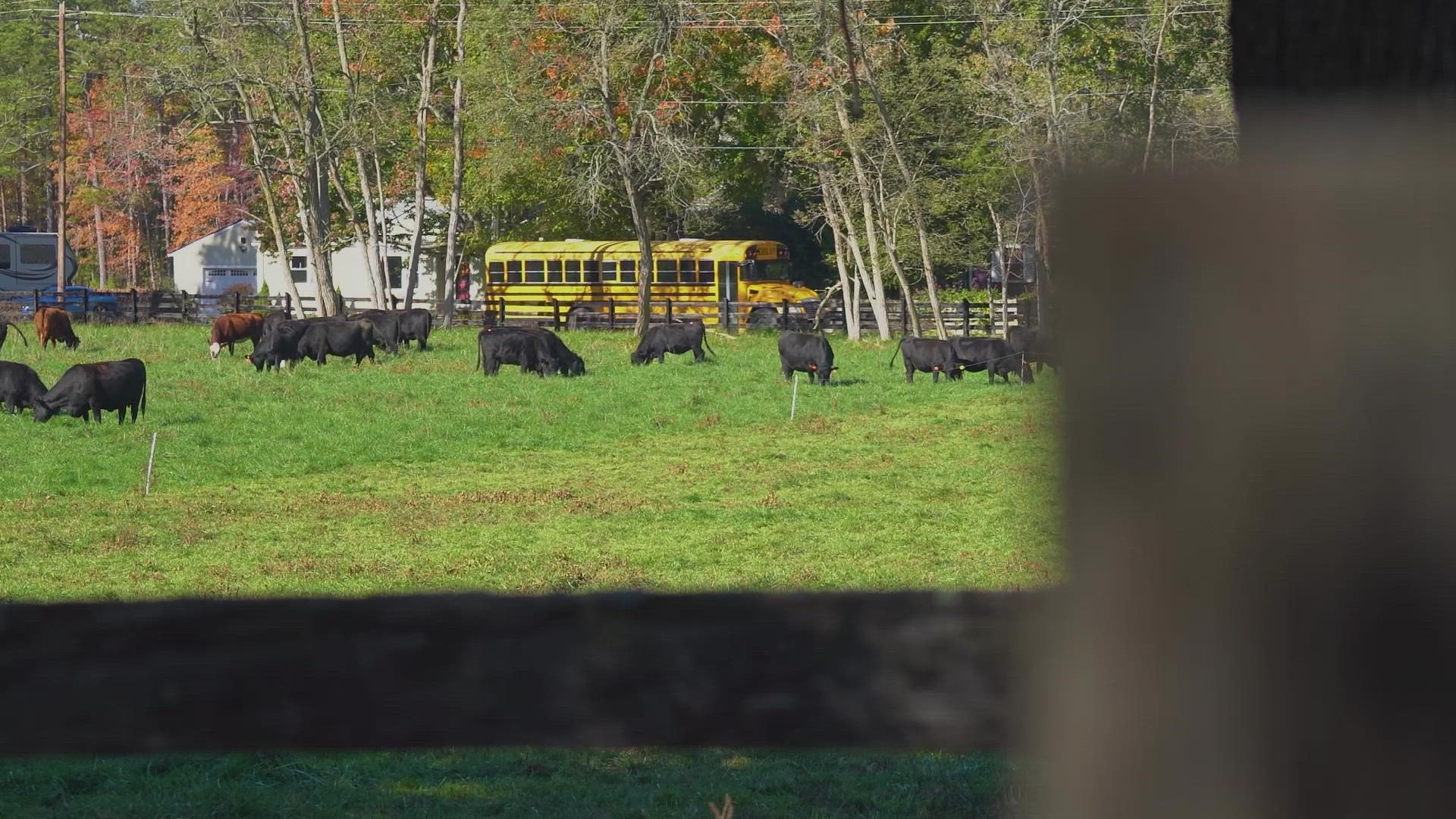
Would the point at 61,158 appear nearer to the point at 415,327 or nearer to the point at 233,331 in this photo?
the point at 233,331

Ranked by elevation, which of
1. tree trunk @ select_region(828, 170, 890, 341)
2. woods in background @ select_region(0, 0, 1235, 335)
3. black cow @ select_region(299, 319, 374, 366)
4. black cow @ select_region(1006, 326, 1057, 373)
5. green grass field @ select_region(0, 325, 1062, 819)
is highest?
woods in background @ select_region(0, 0, 1235, 335)

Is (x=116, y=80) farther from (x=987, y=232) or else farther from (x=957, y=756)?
(x=957, y=756)

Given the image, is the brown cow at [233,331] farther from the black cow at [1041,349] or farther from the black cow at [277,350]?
the black cow at [1041,349]

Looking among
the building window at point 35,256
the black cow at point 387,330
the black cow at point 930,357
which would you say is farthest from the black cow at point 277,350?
the building window at point 35,256

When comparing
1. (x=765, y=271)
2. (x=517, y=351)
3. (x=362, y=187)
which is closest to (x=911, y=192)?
(x=517, y=351)

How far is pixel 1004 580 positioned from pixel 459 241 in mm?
49427

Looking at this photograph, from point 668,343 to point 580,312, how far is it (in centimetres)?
1480

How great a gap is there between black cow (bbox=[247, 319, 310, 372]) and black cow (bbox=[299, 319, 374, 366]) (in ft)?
1.82

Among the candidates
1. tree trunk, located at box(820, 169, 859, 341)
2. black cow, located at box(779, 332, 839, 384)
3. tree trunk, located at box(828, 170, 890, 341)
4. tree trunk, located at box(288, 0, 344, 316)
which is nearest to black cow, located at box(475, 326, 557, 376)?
black cow, located at box(779, 332, 839, 384)

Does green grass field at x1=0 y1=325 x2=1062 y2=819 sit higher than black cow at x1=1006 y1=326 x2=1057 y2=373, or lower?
lower

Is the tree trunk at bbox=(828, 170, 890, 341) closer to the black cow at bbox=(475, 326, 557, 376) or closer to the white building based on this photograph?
the black cow at bbox=(475, 326, 557, 376)

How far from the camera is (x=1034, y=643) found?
2.63ft

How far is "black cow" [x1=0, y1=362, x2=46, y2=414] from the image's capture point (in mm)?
19234

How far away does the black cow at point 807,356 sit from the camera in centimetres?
2608
